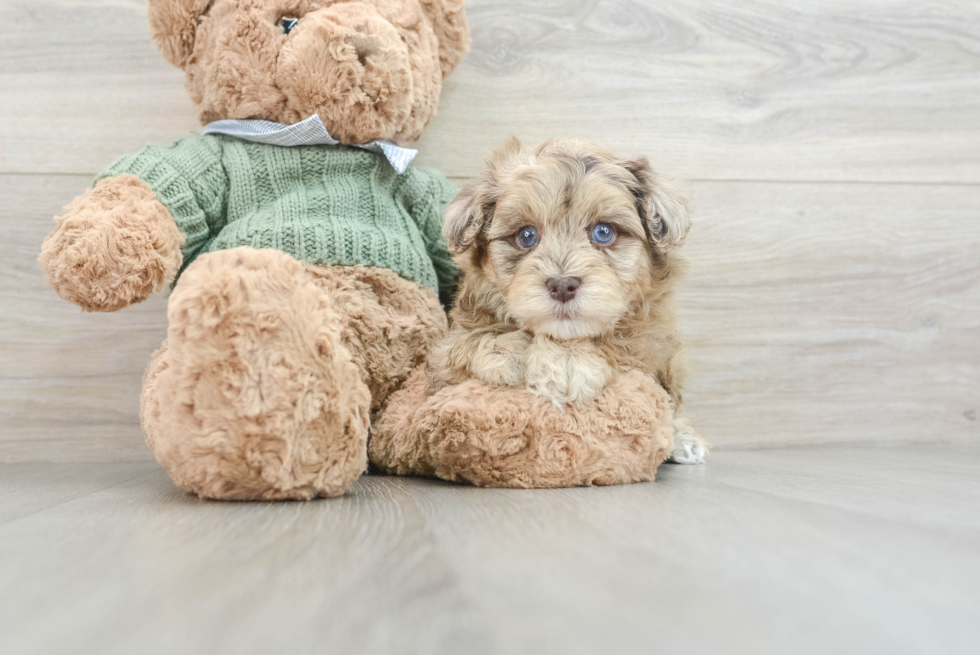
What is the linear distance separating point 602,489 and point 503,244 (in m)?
0.40

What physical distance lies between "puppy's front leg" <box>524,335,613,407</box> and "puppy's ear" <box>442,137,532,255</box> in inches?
7.9

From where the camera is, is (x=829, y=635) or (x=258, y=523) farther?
(x=258, y=523)

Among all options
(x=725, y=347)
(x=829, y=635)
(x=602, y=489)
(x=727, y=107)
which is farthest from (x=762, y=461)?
(x=829, y=635)


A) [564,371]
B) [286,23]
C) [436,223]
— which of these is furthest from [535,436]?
[286,23]

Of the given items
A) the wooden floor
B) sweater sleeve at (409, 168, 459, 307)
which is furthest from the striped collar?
the wooden floor

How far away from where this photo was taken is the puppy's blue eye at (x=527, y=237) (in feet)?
3.67

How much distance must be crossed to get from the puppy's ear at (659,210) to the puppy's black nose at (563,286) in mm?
168

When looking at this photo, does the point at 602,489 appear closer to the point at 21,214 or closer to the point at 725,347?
the point at 725,347

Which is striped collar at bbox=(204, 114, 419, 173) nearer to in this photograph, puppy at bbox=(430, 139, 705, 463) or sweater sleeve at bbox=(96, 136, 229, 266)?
sweater sleeve at bbox=(96, 136, 229, 266)

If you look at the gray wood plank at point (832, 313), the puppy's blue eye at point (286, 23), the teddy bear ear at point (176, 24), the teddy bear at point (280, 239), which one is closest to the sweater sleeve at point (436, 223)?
the teddy bear at point (280, 239)

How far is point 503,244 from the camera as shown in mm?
1136

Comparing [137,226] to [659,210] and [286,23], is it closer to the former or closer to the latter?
[286,23]

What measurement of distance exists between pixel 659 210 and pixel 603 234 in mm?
95

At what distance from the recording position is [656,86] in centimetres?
170
